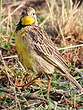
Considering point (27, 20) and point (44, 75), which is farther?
point (44, 75)

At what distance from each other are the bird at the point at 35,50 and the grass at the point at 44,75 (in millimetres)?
163

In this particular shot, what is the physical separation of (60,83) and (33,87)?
379 mm

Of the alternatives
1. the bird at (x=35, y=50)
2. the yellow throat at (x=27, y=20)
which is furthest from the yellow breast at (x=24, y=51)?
the yellow throat at (x=27, y=20)

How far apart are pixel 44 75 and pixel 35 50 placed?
2.45 feet

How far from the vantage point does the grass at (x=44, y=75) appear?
11.8ft

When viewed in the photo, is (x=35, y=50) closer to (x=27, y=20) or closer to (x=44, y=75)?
(x=27, y=20)

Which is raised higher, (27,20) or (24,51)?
(27,20)

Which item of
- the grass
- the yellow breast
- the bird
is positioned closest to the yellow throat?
the bird

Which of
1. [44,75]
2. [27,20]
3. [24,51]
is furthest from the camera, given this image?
[44,75]

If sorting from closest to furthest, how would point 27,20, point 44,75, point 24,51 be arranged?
point 24,51, point 27,20, point 44,75

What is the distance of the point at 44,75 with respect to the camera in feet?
14.2

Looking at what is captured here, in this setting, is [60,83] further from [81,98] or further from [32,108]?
[32,108]

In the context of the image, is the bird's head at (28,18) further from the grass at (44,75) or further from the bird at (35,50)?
the grass at (44,75)

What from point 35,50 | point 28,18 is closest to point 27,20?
point 28,18
